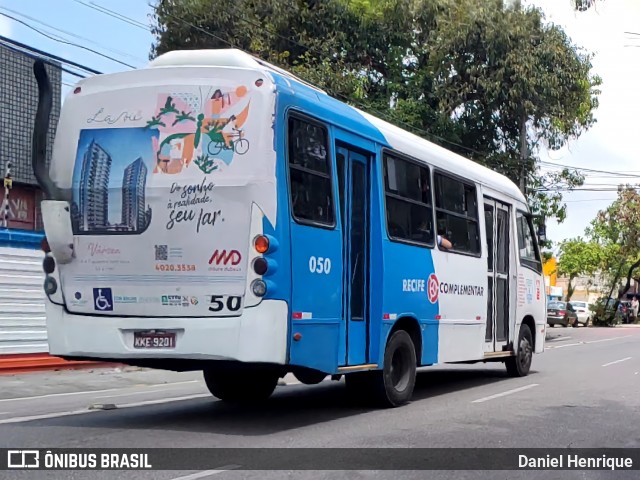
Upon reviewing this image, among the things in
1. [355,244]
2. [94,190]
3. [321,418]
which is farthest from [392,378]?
[94,190]

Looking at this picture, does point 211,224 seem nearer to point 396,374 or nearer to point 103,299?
point 103,299

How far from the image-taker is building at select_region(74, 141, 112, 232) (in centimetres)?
816

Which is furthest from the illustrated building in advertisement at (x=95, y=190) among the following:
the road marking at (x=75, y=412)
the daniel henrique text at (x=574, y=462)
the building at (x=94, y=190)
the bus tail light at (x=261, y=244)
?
the daniel henrique text at (x=574, y=462)

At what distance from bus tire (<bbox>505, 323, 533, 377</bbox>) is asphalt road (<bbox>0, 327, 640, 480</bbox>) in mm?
236

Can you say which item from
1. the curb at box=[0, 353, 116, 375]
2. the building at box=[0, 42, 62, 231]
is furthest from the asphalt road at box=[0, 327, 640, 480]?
the building at box=[0, 42, 62, 231]

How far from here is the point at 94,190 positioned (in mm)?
8219

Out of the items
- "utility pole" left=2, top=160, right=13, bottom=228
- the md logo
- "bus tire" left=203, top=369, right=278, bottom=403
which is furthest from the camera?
"utility pole" left=2, top=160, right=13, bottom=228

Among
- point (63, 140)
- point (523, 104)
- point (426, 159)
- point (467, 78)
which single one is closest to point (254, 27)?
point (467, 78)

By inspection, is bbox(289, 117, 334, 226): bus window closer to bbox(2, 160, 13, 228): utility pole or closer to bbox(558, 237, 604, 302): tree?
bbox(2, 160, 13, 228): utility pole

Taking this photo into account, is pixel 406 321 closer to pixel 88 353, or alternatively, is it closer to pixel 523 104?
pixel 88 353

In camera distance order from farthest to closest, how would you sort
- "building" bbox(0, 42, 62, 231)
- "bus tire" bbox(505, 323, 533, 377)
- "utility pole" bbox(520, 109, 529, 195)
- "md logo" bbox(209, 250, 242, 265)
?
"utility pole" bbox(520, 109, 529, 195) → "building" bbox(0, 42, 62, 231) → "bus tire" bbox(505, 323, 533, 377) → "md logo" bbox(209, 250, 242, 265)

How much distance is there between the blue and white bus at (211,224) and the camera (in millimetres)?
7730

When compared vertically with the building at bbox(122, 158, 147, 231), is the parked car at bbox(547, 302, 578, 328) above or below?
below

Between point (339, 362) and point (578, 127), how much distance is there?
2139 cm
